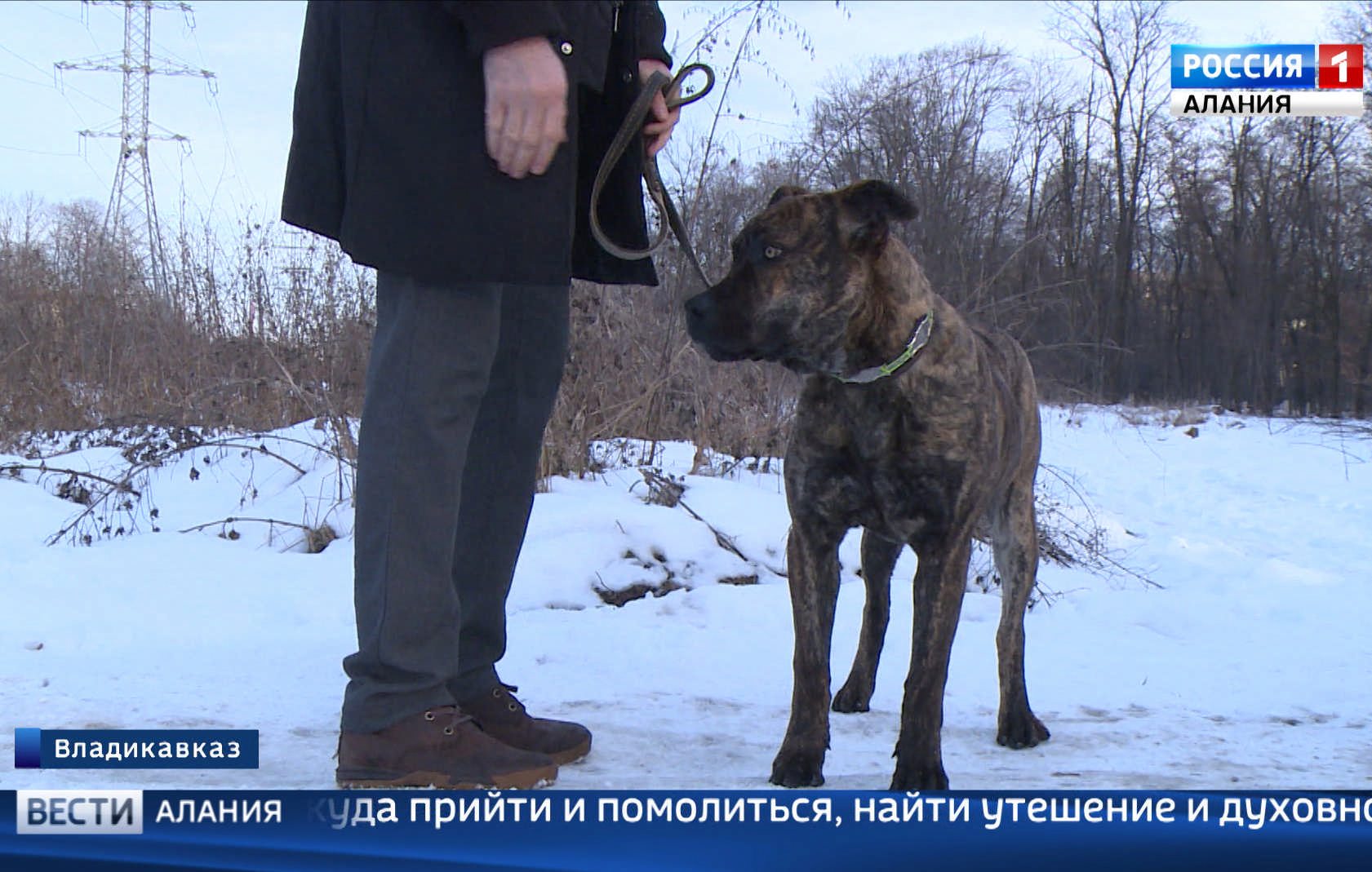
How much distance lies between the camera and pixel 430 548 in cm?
197

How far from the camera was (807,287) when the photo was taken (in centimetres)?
242

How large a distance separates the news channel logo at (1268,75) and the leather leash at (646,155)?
582 cm

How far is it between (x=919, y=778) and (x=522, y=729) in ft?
2.62

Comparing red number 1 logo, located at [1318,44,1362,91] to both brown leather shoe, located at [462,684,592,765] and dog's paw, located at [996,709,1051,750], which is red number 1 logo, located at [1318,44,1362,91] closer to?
dog's paw, located at [996,709,1051,750]

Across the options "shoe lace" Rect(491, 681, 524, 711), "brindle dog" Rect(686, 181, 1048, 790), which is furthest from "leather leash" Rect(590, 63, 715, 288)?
"shoe lace" Rect(491, 681, 524, 711)

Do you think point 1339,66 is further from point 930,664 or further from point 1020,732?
point 930,664

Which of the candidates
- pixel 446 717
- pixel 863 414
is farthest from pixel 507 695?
pixel 863 414

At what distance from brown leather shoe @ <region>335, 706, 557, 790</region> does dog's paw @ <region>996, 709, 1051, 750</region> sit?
3.80ft

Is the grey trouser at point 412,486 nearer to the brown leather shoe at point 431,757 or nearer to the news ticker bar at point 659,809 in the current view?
the brown leather shoe at point 431,757

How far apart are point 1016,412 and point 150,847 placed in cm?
210

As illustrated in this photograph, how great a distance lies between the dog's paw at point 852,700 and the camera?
2.87 meters

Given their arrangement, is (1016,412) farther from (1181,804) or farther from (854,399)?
(1181,804)

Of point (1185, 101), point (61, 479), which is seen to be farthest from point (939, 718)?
point (1185, 101)

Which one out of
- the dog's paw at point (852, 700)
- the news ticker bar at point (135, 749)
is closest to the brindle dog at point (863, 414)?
the dog's paw at point (852, 700)
